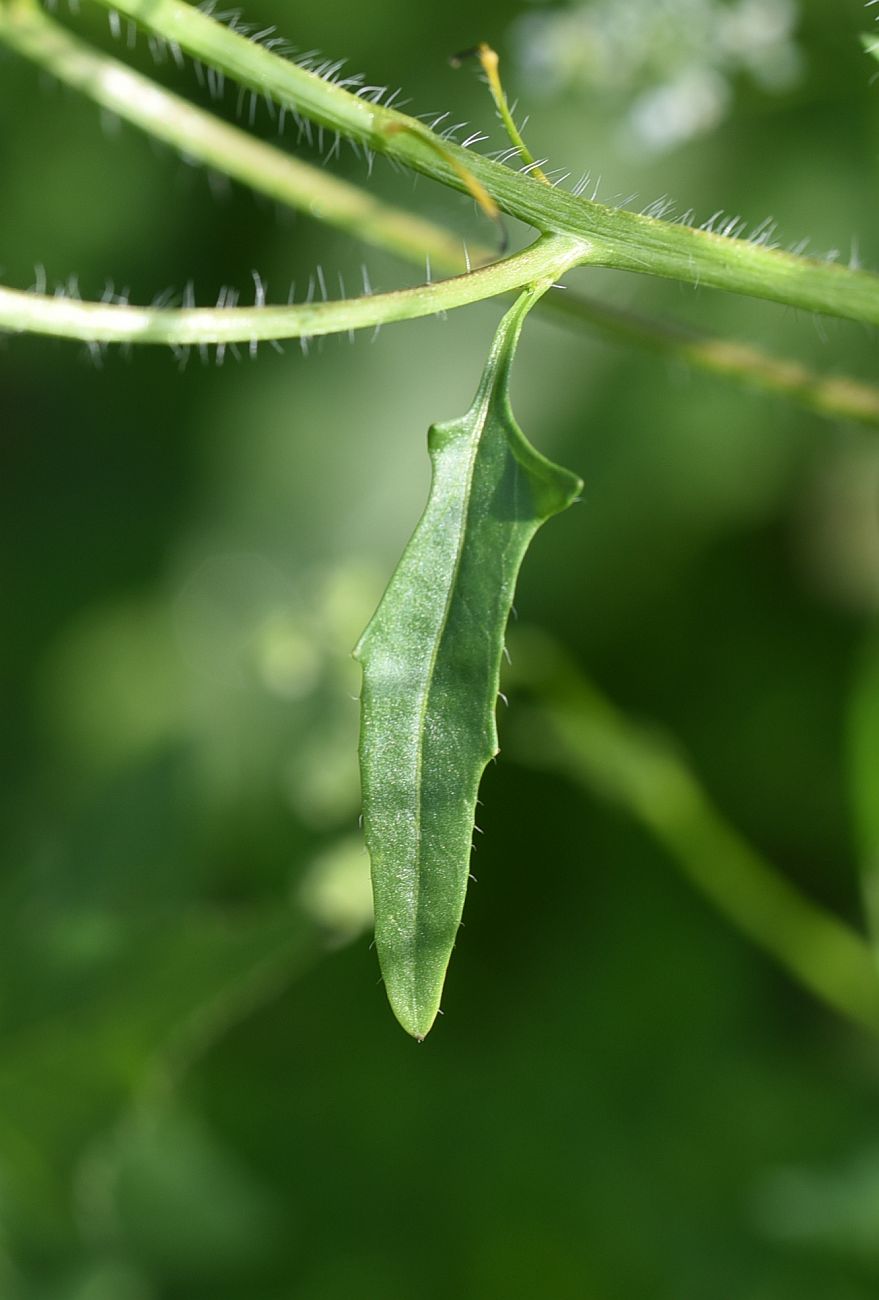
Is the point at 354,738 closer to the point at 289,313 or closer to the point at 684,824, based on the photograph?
the point at 684,824

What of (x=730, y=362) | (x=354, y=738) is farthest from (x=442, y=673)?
(x=354, y=738)

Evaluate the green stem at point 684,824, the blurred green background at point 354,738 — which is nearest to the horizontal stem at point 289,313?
the blurred green background at point 354,738

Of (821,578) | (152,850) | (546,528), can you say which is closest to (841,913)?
(821,578)

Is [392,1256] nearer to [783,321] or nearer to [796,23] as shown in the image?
[783,321]

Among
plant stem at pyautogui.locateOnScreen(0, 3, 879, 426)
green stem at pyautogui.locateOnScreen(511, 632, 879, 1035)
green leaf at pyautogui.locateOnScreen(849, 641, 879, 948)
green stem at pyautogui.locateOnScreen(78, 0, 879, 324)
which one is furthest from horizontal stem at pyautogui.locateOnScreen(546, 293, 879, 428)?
green stem at pyautogui.locateOnScreen(511, 632, 879, 1035)

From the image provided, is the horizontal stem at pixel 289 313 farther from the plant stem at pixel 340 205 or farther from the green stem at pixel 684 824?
the green stem at pixel 684 824

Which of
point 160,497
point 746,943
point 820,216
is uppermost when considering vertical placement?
point 820,216
